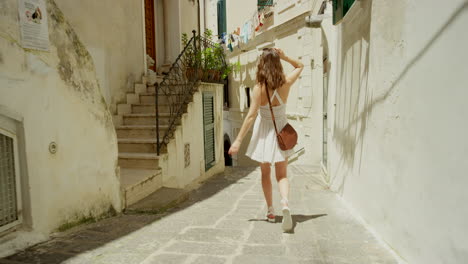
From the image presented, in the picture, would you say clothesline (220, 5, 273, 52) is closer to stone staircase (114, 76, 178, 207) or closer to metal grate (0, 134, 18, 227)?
stone staircase (114, 76, 178, 207)

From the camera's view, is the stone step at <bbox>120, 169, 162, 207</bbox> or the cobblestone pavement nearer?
the cobblestone pavement

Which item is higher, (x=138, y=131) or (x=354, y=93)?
(x=354, y=93)

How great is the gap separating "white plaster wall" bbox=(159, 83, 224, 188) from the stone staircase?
305mm

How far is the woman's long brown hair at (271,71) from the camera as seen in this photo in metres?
3.63

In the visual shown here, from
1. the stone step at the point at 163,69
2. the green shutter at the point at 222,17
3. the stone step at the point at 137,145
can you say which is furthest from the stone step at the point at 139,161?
the green shutter at the point at 222,17

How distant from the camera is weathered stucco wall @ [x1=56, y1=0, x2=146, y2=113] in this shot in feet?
21.9

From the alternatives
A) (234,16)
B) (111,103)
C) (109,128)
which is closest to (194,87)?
(111,103)

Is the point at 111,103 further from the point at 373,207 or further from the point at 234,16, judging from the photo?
the point at 234,16

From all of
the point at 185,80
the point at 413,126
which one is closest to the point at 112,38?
the point at 185,80

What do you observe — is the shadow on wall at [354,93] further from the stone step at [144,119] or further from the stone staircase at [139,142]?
the stone step at [144,119]

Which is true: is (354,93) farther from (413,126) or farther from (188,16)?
(188,16)

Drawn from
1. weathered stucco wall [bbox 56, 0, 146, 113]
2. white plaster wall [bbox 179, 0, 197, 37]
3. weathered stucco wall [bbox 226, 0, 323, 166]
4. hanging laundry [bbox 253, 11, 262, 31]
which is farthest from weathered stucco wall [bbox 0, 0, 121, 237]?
hanging laundry [bbox 253, 11, 262, 31]

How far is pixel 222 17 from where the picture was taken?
19281 mm

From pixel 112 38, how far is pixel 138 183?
389 cm
